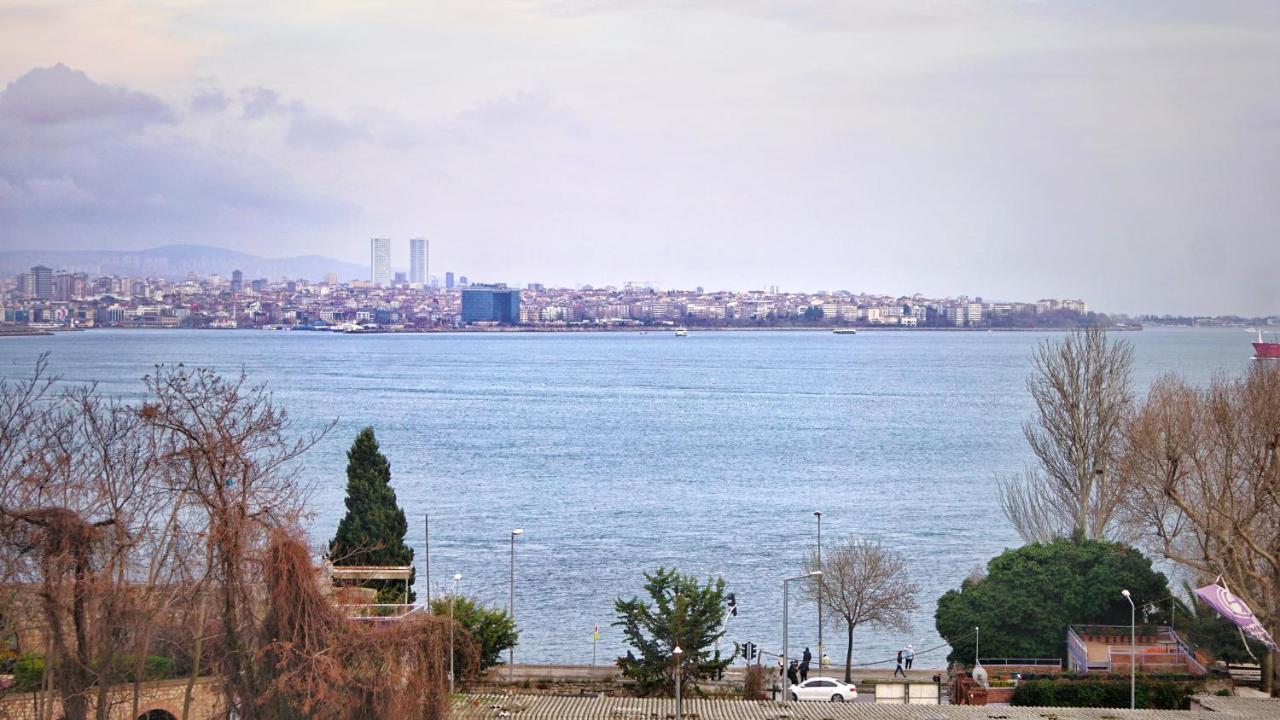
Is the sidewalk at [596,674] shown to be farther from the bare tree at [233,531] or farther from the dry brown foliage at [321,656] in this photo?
the dry brown foliage at [321,656]

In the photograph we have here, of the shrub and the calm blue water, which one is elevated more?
the shrub

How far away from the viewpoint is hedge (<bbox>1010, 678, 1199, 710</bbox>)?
2317 centimetres

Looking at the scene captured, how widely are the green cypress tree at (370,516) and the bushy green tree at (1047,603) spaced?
12.5m

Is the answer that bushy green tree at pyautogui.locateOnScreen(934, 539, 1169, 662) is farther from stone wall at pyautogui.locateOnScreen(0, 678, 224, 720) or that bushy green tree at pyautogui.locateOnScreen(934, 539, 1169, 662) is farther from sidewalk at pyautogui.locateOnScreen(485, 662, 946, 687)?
stone wall at pyautogui.locateOnScreen(0, 678, 224, 720)

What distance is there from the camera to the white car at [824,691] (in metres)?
24.9

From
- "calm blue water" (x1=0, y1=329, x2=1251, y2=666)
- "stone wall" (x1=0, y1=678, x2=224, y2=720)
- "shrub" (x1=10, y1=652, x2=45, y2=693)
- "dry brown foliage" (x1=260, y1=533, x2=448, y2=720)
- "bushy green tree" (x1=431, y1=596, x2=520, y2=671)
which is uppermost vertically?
"dry brown foliage" (x1=260, y1=533, x2=448, y2=720)

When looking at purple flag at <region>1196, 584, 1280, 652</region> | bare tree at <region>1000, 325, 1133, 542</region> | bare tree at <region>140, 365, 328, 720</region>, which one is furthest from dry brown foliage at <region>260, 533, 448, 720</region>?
bare tree at <region>1000, 325, 1133, 542</region>

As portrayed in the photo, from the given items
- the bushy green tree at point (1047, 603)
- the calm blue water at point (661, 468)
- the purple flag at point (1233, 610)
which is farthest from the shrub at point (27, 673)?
the bushy green tree at point (1047, 603)

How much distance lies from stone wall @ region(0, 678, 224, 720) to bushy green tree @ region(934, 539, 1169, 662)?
650 inches

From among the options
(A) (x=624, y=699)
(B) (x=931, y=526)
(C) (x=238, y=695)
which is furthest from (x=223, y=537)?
(B) (x=931, y=526)

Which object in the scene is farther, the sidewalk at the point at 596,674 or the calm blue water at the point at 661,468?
the calm blue water at the point at 661,468

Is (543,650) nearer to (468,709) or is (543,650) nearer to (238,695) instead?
(468,709)

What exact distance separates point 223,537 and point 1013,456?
60955mm

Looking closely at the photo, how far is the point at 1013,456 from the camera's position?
236 feet
